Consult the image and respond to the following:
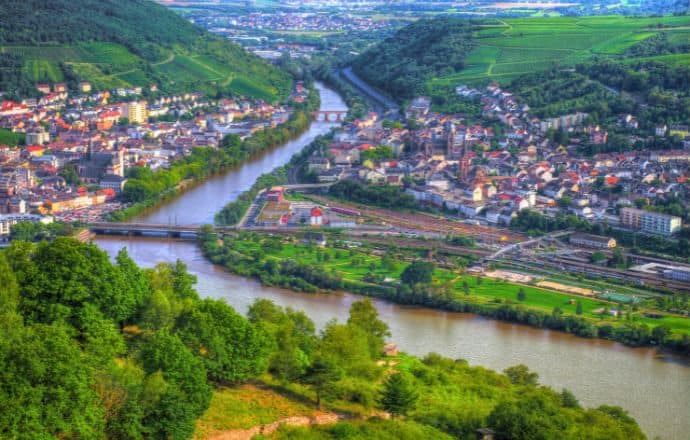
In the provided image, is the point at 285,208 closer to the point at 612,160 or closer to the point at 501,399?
the point at 612,160

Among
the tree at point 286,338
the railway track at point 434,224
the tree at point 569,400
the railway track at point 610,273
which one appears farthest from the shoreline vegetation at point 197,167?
the tree at point 569,400

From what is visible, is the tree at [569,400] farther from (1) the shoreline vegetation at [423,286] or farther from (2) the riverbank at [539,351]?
(1) the shoreline vegetation at [423,286]

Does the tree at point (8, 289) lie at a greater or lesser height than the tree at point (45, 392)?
greater

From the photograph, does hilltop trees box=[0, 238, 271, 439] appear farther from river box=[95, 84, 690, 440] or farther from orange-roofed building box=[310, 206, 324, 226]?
orange-roofed building box=[310, 206, 324, 226]

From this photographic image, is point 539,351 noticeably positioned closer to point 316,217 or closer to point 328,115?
point 316,217

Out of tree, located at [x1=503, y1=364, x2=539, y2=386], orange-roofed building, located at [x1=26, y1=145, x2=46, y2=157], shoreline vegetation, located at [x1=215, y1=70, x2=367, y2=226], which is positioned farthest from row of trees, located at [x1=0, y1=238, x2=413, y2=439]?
orange-roofed building, located at [x1=26, y1=145, x2=46, y2=157]
